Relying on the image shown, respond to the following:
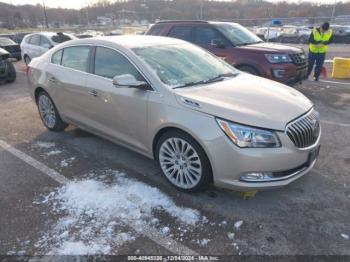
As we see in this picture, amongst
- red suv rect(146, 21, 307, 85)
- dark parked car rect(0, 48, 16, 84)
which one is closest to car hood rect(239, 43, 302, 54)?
red suv rect(146, 21, 307, 85)

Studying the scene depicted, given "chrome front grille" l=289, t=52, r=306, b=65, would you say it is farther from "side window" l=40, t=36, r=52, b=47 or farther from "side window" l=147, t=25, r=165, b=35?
"side window" l=40, t=36, r=52, b=47

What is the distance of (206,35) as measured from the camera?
8.16m

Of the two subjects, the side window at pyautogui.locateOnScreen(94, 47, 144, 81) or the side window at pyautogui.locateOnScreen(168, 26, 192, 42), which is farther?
the side window at pyautogui.locateOnScreen(168, 26, 192, 42)

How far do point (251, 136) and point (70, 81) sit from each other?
2.91 meters

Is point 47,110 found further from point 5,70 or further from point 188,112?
point 5,70

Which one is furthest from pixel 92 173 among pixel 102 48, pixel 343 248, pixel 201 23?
pixel 201 23

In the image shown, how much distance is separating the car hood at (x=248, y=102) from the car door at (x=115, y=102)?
1.92 ft

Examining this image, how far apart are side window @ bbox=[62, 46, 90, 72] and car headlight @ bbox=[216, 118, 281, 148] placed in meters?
2.46

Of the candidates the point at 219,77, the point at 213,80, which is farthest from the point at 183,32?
the point at 213,80

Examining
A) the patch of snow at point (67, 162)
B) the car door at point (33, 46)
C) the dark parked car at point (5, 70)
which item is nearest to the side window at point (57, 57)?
the patch of snow at point (67, 162)

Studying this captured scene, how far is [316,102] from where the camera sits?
7418mm

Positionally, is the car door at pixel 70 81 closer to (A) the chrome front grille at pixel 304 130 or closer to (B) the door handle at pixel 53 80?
(B) the door handle at pixel 53 80

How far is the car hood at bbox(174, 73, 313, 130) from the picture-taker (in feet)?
10.1

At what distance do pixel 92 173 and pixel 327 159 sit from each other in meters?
3.21
